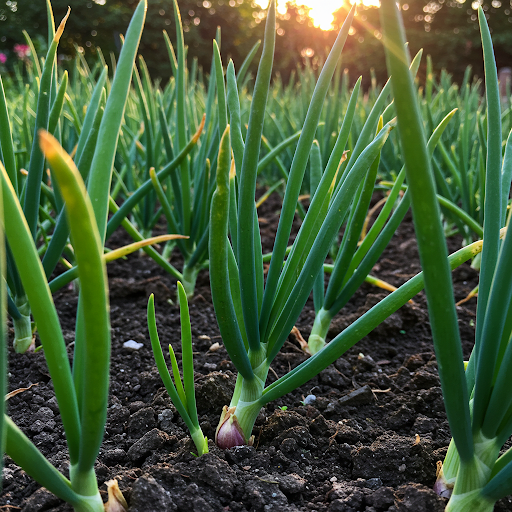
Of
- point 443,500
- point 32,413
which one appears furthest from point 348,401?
point 32,413

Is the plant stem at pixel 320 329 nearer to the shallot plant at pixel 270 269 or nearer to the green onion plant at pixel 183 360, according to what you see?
the shallot plant at pixel 270 269

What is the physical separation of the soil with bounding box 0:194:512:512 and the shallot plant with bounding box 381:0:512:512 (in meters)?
0.07

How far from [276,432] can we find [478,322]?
35cm

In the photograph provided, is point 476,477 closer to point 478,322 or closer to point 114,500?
point 478,322

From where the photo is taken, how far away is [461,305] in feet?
4.40

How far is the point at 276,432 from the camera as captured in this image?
732mm

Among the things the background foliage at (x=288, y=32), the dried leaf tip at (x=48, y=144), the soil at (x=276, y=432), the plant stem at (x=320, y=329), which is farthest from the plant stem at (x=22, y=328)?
the background foliage at (x=288, y=32)

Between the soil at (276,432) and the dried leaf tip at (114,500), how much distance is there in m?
0.01

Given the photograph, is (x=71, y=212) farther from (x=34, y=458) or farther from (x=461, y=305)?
(x=461, y=305)

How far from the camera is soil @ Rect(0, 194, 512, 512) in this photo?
58cm

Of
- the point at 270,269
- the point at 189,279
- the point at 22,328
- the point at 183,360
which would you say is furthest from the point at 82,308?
the point at 189,279

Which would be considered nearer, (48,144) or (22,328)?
(48,144)

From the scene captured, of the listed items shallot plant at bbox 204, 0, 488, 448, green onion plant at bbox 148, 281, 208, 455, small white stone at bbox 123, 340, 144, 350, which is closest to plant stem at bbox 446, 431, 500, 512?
shallot plant at bbox 204, 0, 488, 448

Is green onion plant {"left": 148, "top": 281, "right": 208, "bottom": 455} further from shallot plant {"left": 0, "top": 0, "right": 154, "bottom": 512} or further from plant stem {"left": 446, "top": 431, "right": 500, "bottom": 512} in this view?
plant stem {"left": 446, "top": 431, "right": 500, "bottom": 512}
